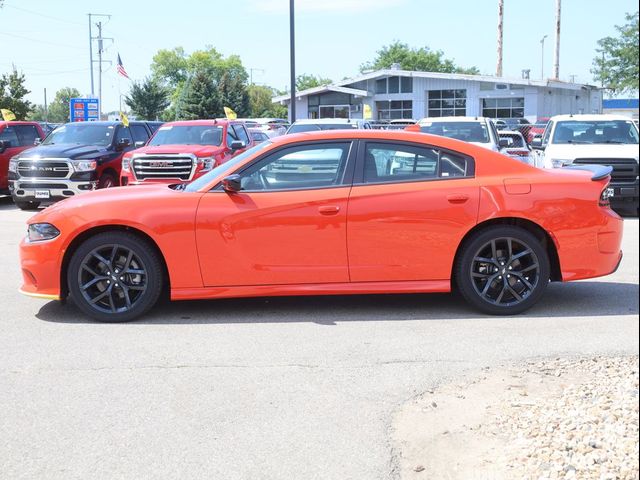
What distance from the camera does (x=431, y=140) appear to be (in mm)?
6840

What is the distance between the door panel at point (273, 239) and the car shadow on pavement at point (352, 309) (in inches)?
16.3

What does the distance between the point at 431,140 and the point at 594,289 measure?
2477 millimetres

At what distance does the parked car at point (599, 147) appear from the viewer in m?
14.2

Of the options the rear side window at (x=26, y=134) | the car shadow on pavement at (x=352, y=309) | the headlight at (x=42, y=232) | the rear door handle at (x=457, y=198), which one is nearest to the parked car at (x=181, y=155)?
the rear side window at (x=26, y=134)

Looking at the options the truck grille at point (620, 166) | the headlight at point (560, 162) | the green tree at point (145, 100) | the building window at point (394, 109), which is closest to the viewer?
the truck grille at point (620, 166)

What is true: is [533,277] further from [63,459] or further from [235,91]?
[235,91]

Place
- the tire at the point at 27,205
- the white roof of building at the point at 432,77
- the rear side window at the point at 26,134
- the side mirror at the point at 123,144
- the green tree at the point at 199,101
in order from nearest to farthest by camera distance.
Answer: the tire at the point at 27,205 → the side mirror at the point at 123,144 → the rear side window at the point at 26,134 → the white roof of building at the point at 432,77 → the green tree at the point at 199,101

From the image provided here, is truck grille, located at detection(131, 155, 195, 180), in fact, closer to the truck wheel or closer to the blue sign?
the truck wheel

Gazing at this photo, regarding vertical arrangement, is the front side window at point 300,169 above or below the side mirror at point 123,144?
below

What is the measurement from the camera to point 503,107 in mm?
54906

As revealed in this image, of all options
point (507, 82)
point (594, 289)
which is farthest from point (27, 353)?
point (507, 82)

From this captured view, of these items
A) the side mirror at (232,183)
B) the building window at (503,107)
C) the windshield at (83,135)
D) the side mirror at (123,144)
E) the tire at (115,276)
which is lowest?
the tire at (115,276)

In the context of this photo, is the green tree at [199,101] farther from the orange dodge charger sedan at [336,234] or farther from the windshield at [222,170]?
the orange dodge charger sedan at [336,234]

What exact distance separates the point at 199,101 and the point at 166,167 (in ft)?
162
